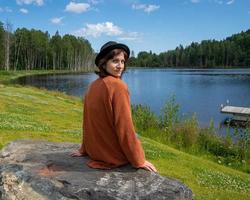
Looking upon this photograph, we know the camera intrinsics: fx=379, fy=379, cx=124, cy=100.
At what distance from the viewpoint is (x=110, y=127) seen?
6.69 metres

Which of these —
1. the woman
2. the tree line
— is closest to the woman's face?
the woman

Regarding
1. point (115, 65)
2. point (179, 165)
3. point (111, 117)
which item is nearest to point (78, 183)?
point (111, 117)

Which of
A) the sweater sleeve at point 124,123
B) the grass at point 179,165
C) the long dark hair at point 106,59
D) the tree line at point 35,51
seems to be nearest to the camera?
the sweater sleeve at point 124,123

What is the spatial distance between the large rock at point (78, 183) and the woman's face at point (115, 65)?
1727 millimetres

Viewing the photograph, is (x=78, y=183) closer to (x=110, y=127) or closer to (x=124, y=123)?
(x=110, y=127)

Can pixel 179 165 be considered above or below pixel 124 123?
below

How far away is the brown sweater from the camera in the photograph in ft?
21.1

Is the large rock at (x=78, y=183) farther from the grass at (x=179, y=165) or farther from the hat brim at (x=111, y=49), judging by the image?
the grass at (x=179, y=165)

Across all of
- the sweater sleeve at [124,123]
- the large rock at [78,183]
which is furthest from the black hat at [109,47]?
the large rock at [78,183]

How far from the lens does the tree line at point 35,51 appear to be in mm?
119625

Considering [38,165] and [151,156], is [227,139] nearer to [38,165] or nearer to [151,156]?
[151,156]

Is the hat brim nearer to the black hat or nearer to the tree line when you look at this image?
the black hat

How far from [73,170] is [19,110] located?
16.7m

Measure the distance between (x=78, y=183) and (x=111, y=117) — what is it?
124 cm
